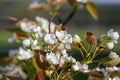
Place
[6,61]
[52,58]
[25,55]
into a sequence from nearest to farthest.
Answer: [52,58] → [25,55] → [6,61]

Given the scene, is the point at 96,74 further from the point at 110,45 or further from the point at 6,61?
the point at 6,61

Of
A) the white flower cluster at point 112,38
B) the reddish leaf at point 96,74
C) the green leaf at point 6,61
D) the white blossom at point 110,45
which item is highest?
the green leaf at point 6,61

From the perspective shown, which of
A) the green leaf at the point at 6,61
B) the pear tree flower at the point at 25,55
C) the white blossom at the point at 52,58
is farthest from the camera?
the green leaf at the point at 6,61

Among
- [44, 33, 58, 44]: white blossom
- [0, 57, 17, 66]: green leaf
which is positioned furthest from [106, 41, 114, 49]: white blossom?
[0, 57, 17, 66]: green leaf

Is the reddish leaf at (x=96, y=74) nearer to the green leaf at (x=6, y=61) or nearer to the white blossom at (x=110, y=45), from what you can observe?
the white blossom at (x=110, y=45)

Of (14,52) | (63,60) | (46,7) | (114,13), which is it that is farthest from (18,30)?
(114,13)

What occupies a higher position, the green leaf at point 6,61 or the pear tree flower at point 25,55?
the green leaf at point 6,61

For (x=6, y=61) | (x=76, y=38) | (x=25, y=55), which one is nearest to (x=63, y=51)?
(x=76, y=38)

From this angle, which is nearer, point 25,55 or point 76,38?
point 76,38

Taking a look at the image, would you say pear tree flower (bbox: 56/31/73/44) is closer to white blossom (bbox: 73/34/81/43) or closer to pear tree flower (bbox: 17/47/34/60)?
white blossom (bbox: 73/34/81/43)

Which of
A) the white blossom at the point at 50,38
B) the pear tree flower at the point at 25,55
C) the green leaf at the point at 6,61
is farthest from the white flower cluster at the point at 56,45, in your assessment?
the green leaf at the point at 6,61

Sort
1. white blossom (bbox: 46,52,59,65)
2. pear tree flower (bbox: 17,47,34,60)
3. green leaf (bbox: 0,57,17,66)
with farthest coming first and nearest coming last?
1. green leaf (bbox: 0,57,17,66)
2. pear tree flower (bbox: 17,47,34,60)
3. white blossom (bbox: 46,52,59,65)

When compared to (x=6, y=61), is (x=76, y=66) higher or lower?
lower
